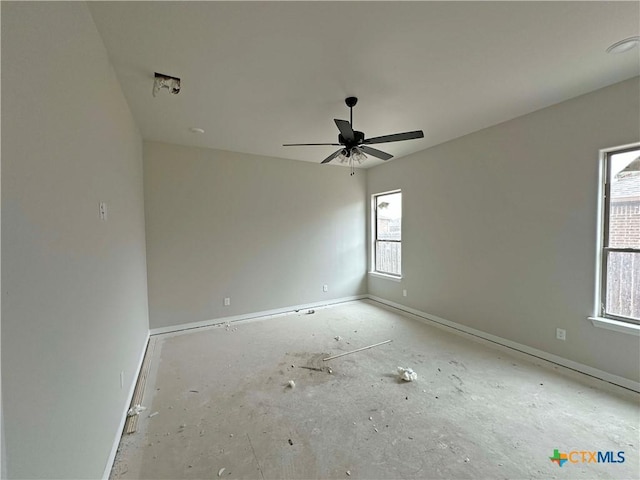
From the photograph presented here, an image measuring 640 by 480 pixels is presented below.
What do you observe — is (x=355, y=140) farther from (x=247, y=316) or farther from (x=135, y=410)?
(x=247, y=316)

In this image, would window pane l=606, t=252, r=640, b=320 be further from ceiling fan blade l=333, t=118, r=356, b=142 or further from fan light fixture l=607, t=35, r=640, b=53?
ceiling fan blade l=333, t=118, r=356, b=142

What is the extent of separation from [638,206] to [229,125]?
13.3 feet

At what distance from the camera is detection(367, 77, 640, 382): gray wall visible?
2496mm

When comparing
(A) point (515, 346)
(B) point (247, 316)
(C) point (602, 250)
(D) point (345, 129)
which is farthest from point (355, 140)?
(B) point (247, 316)

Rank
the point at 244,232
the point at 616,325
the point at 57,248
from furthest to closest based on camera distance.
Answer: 1. the point at 244,232
2. the point at 616,325
3. the point at 57,248

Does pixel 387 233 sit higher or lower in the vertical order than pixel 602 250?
higher

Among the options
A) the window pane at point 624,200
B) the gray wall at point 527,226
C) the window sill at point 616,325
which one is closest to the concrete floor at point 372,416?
the gray wall at point 527,226

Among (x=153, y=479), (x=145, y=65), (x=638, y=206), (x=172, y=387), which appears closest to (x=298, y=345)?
(x=172, y=387)

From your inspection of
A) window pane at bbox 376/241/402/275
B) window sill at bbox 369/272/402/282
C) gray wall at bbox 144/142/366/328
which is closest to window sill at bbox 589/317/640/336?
window sill at bbox 369/272/402/282

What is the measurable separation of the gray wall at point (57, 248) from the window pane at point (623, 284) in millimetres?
3938

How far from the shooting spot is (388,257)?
520 cm

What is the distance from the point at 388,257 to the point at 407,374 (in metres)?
2.86

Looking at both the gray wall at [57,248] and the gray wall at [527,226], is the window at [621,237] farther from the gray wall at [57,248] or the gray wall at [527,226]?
the gray wall at [57,248]

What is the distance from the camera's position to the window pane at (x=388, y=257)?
16.3ft
